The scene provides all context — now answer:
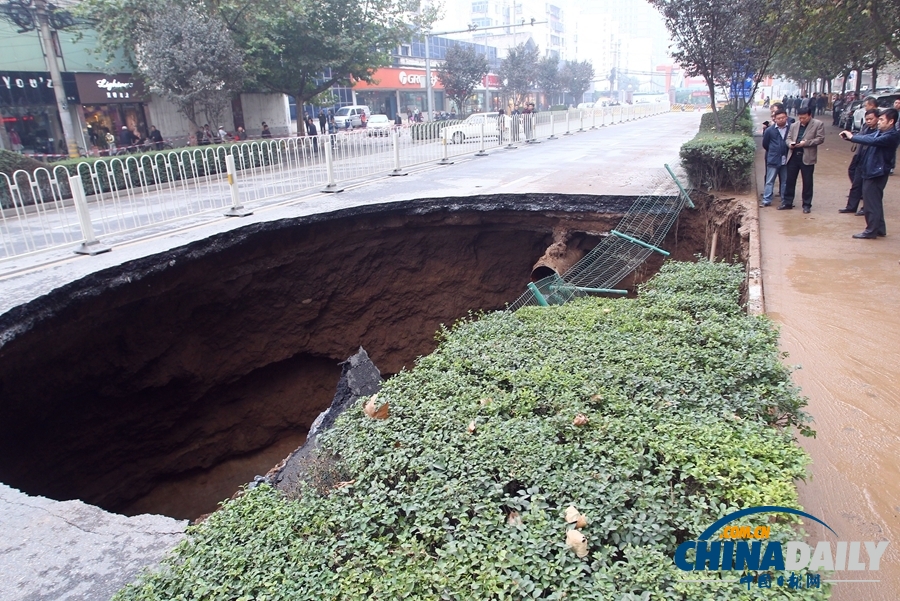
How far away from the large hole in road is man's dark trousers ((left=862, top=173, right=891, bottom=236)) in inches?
90.5

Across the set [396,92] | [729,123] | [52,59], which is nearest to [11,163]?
[52,59]

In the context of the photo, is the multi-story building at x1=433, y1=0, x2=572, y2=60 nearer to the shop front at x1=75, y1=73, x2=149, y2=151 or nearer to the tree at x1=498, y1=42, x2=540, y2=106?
the tree at x1=498, y1=42, x2=540, y2=106

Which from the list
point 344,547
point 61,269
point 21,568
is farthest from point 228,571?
point 61,269

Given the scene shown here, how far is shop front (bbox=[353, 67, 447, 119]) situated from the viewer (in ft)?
129

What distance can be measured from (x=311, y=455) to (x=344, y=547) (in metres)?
1.25

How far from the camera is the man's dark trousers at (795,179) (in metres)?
8.21

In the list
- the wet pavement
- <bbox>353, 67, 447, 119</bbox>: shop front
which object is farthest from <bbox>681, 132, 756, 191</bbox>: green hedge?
<bbox>353, 67, 447, 119</bbox>: shop front

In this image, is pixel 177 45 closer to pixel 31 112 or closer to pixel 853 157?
pixel 31 112

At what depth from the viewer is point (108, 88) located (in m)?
18.6

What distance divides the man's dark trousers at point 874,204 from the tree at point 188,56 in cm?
1498

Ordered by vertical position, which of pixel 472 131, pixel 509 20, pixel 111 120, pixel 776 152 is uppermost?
pixel 509 20

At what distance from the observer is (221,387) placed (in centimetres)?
914

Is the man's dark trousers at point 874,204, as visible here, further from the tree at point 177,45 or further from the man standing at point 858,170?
the tree at point 177,45

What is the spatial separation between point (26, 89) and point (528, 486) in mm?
20489
